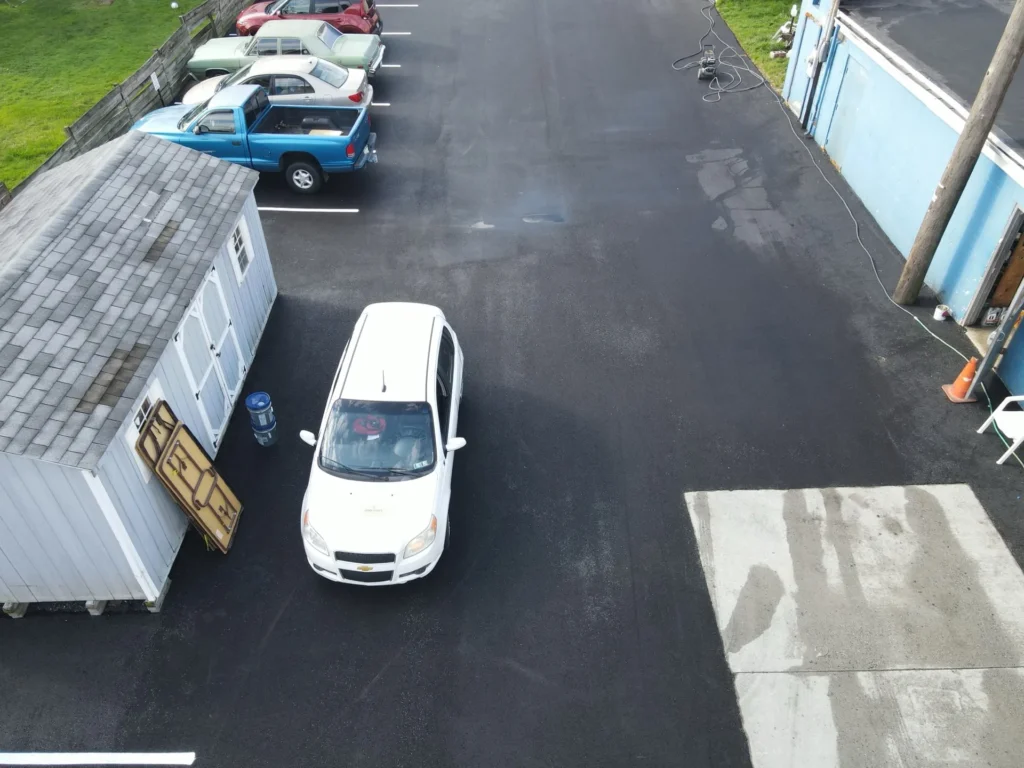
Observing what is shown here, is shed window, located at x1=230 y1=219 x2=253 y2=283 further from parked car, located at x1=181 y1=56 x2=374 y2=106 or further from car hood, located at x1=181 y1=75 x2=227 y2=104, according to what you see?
car hood, located at x1=181 y1=75 x2=227 y2=104

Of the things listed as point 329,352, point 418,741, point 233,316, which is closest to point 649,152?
point 329,352

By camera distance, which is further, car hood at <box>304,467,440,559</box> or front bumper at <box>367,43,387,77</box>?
front bumper at <box>367,43,387,77</box>

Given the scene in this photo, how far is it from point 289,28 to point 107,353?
13.6 meters

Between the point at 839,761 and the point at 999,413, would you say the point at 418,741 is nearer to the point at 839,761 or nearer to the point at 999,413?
the point at 839,761

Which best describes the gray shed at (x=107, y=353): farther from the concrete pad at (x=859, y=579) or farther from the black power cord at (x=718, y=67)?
the black power cord at (x=718, y=67)

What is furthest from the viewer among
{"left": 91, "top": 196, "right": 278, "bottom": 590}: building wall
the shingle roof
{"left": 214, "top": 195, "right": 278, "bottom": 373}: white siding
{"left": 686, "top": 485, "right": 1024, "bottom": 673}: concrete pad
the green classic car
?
the green classic car

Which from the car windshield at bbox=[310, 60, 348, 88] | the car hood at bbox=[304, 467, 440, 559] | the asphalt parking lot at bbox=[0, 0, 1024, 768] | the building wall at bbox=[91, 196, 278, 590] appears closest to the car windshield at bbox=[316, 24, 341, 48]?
the car windshield at bbox=[310, 60, 348, 88]

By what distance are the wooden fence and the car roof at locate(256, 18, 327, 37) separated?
2213 mm

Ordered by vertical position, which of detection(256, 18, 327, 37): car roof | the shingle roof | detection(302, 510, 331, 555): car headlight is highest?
the shingle roof

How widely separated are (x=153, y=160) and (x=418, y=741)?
8.58 metres

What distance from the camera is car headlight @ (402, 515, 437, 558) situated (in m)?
8.25

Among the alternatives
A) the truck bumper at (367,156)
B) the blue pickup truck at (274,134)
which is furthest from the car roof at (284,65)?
the truck bumper at (367,156)

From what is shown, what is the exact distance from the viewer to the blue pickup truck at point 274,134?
14727 millimetres

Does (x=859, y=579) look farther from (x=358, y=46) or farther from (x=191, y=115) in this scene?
(x=358, y=46)
